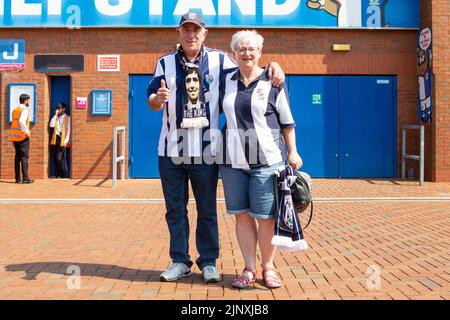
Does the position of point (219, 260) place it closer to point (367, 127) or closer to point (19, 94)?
point (367, 127)

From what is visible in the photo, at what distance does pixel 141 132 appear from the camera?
1187 centimetres

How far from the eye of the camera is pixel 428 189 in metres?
10.1

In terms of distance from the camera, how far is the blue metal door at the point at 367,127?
11.9m

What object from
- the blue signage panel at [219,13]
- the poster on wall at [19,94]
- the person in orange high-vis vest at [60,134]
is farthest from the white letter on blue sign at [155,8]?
the poster on wall at [19,94]

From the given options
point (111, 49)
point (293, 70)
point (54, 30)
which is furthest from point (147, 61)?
point (293, 70)

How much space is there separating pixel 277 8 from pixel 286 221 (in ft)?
29.3

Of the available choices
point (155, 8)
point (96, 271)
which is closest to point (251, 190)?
point (96, 271)

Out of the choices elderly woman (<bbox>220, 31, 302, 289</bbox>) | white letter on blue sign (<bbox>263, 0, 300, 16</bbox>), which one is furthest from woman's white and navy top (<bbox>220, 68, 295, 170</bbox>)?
white letter on blue sign (<bbox>263, 0, 300, 16</bbox>)

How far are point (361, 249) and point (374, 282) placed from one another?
48.2 inches

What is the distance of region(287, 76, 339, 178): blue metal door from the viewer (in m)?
11.9

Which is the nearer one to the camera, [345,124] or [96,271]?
[96,271]

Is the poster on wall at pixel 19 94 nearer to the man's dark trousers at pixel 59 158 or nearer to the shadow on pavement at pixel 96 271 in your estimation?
the man's dark trousers at pixel 59 158

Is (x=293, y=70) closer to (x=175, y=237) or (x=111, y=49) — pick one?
(x=111, y=49)

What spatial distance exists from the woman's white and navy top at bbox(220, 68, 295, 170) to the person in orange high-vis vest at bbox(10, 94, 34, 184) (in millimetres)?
8172
